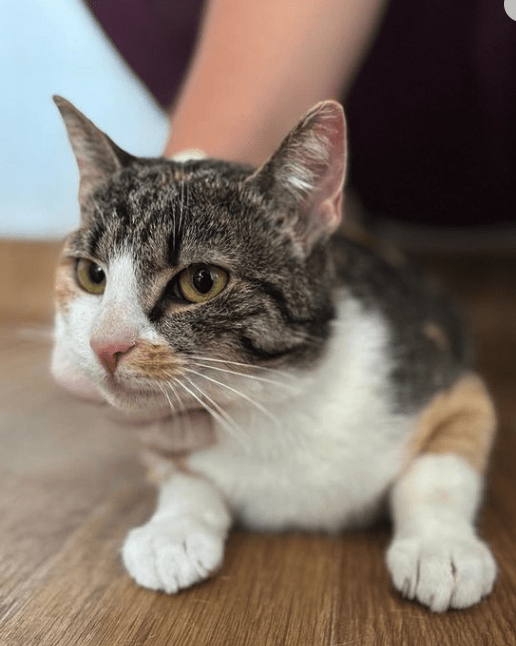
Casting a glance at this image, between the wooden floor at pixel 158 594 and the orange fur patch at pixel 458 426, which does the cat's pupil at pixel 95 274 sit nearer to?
the wooden floor at pixel 158 594

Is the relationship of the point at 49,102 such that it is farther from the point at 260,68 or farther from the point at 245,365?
the point at 245,365

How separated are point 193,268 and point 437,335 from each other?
2.66ft

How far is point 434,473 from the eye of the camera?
1286 mm

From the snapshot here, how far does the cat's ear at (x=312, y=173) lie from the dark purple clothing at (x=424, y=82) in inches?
23.2

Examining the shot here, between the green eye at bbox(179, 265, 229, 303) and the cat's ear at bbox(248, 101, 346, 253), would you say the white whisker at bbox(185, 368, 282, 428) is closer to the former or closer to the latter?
the green eye at bbox(179, 265, 229, 303)

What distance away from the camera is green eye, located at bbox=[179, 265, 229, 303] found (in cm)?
106

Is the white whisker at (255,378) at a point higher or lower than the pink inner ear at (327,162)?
lower

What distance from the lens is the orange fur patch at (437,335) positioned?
5.17 feet

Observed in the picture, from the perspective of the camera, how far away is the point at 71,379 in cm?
121

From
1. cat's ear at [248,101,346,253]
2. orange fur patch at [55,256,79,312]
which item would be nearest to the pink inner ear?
cat's ear at [248,101,346,253]

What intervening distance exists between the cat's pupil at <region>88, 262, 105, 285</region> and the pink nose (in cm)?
16

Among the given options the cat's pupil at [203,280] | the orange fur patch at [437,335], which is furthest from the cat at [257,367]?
the orange fur patch at [437,335]

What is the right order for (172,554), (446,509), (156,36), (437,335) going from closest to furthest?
(172,554)
(446,509)
(437,335)
(156,36)

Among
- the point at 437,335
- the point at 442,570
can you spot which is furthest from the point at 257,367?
the point at 437,335
